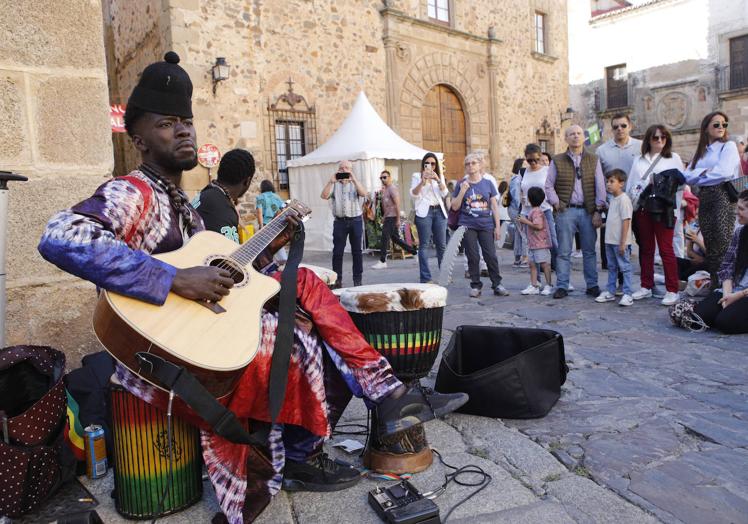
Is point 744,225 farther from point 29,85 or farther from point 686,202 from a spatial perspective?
point 29,85

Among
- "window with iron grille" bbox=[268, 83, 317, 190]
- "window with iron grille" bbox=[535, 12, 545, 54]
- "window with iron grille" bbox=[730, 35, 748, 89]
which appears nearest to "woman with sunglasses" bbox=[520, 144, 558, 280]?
"window with iron grille" bbox=[268, 83, 317, 190]

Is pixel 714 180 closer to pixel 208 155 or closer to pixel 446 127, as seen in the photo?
pixel 208 155

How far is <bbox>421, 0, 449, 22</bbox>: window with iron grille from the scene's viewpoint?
15.9 meters

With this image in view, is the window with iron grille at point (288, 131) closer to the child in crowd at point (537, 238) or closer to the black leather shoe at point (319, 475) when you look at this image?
the child in crowd at point (537, 238)

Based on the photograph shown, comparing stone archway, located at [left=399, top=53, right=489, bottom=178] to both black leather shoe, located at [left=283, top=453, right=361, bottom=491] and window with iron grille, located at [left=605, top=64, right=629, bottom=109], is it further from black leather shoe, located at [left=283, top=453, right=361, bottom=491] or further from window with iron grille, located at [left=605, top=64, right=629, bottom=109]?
window with iron grille, located at [left=605, top=64, right=629, bottom=109]

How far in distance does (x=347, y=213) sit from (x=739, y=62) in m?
24.8

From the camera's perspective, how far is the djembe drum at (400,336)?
250cm

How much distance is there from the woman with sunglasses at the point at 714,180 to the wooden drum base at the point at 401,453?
14.2ft

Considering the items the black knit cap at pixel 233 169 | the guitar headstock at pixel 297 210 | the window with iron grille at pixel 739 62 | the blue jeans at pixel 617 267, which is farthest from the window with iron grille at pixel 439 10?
the window with iron grille at pixel 739 62

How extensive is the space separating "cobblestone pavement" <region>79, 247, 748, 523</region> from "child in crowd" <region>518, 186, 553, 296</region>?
7.54 ft

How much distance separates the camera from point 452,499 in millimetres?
2260

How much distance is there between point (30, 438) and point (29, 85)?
195 centimetres

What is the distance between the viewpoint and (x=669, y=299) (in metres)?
5.74

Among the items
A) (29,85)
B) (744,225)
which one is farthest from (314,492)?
(744,225)
